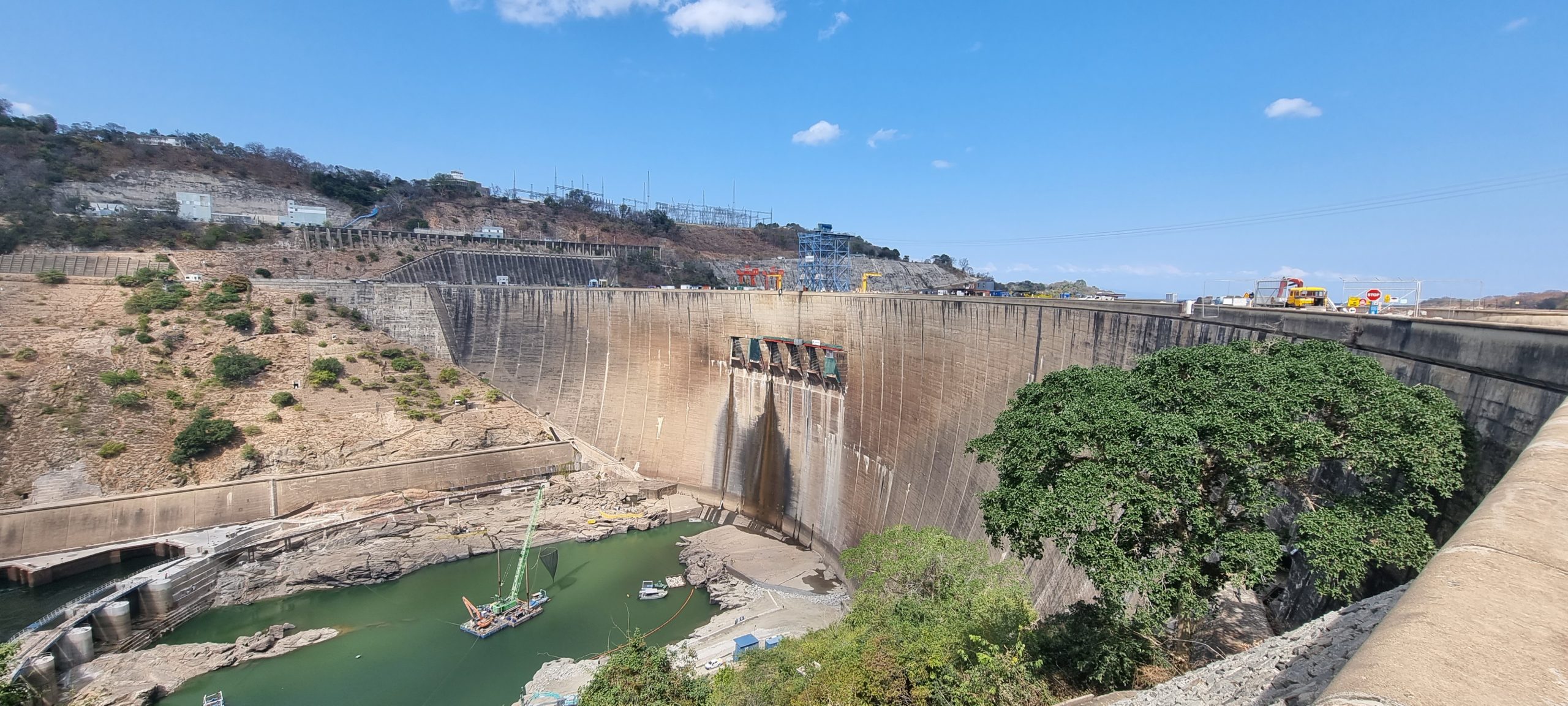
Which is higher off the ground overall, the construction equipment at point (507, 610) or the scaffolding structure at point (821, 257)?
the scaffolding structure at point (821, 257)

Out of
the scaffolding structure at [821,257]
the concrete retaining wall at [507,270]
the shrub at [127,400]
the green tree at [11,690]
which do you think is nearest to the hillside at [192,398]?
the shrub at [127,400]

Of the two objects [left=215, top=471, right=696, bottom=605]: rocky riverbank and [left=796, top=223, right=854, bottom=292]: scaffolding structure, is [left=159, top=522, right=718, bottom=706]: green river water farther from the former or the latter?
[left=796, top=223, right=854, bottom=292]: scaffolding structure

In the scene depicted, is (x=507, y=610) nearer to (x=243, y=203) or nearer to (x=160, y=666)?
(x=160, y=666)

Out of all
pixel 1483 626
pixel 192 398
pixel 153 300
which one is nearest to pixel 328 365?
pixel 192 398

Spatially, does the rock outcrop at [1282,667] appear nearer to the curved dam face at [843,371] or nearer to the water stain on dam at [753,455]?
the curved dam face at [843,371]

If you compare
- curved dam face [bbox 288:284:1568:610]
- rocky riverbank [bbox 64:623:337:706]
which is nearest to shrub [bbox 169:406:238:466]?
rocky riverbank [bbox 64:623:337:706]

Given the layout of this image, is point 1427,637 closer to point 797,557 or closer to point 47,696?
point 797,557
